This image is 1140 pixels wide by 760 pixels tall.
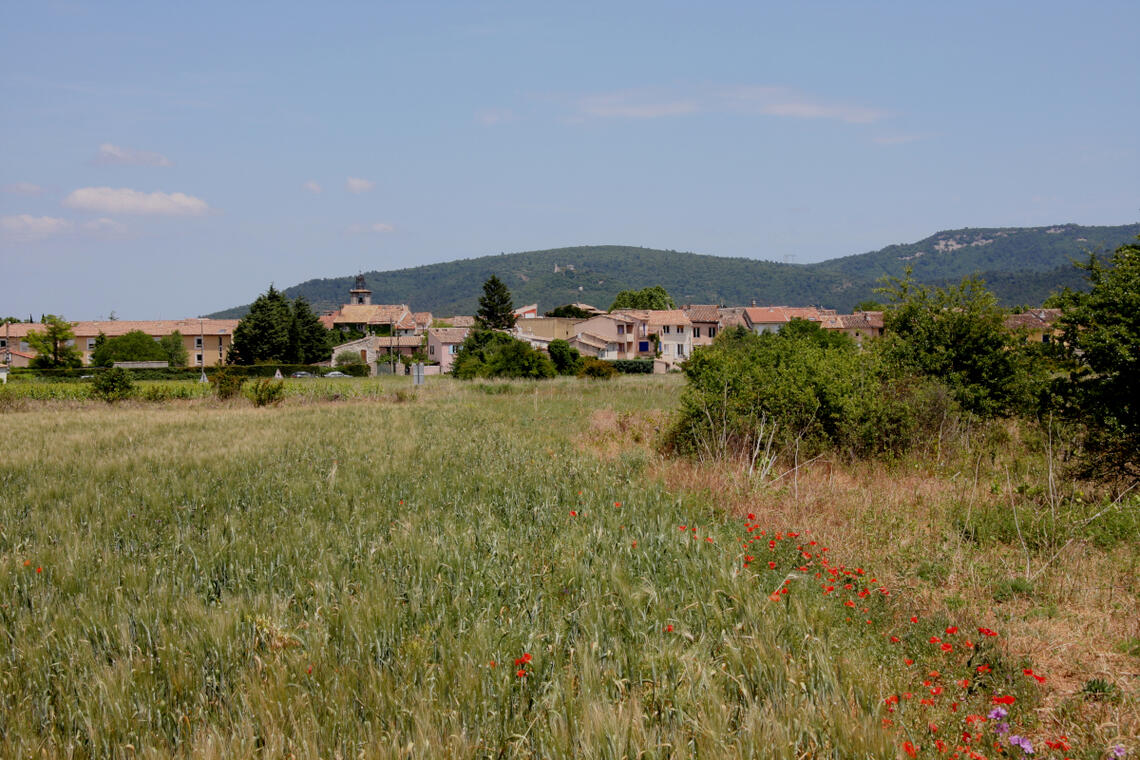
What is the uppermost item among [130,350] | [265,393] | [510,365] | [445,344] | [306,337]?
[306,337]

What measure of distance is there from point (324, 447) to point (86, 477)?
14.3 ft

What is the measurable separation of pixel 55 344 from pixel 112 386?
196ft

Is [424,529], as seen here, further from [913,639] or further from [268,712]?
[913,639]

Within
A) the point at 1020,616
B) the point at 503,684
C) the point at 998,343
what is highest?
the point at 998,343

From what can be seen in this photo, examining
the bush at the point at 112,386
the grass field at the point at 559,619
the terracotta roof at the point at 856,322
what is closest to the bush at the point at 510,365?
the bush at the point at 112,386

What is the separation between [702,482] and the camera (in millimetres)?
10461

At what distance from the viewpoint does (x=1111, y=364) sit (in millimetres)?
11203

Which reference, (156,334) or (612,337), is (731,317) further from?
(156,334)

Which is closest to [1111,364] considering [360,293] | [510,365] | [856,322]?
[510,365]

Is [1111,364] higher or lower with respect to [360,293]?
lower

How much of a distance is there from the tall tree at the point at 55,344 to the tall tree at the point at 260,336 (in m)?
17.4

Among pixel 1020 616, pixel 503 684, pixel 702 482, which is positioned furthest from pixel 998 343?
pixel 503 684

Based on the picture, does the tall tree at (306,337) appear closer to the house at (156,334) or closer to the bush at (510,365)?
the house at (156,334)

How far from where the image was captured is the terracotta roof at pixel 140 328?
90875mm
